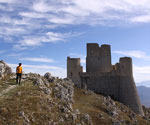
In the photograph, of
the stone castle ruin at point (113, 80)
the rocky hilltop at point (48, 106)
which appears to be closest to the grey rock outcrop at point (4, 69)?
the rocky hilltop at point (48, 106)

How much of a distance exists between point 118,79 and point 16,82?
28.0m

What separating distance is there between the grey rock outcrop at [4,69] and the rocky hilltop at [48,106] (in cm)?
20

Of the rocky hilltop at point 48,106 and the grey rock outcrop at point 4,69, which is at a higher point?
the grey rock outcrop at point 4,69

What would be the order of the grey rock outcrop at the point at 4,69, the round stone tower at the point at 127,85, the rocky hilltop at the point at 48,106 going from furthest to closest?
the round stone tower at the point at 127,85 → the grey rock outcrop at the point at 4,69 → the rocky hilltop at the point at 48,106

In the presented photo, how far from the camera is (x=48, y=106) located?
2617cm

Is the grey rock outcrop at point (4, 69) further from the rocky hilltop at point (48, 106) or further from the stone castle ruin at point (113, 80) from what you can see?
the stone castle ruin at point (113, 80)

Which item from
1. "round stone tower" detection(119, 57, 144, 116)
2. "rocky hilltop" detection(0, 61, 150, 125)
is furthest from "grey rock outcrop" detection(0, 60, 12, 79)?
"round stone tower" detection(119, 57, 144, 116)

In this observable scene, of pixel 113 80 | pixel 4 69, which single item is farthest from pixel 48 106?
pixel 113 80

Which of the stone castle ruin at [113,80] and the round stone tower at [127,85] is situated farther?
the stone castle ruin at [113,80]

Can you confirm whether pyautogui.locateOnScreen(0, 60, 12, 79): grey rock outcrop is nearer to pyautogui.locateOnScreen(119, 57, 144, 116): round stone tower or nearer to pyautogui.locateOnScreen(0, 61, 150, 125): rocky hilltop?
→ pyautogui.locateOnScreen(0, 61, 150, 125): rocky hilltop

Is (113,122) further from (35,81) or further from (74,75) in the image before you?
(74,75)

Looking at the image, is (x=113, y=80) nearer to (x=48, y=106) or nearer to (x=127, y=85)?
(x=127, y=85)

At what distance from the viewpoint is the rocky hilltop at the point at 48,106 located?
22.8 m

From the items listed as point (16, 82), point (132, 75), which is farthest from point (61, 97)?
point (132, 75)
